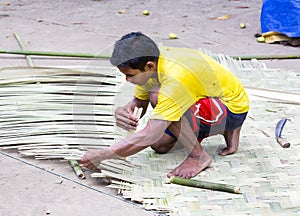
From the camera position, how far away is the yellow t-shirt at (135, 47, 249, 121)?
7.30 ft

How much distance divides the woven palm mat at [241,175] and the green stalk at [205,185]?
2 cm

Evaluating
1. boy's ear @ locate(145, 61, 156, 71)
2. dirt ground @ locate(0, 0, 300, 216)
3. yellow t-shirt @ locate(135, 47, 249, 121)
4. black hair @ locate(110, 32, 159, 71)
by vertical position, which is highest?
black hair @ locate(110, 32, 159, 71)

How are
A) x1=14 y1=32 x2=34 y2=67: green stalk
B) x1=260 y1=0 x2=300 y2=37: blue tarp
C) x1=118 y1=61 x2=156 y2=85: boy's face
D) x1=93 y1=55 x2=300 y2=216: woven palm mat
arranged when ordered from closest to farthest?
1. x1=93 y1=55 x2=300 y2=216: woven palm mat
2. x1=118 y1=61 x2=156 y2=85: boy's face
3. x1=14 y1=32 x2=34 y2=67: green stalk
4. x1=260 y1=0 x2=300 y2=37: blue tarp

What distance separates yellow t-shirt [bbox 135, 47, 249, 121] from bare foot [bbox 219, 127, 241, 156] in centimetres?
11

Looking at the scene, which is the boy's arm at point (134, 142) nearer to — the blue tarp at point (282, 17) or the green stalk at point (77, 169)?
the green stalk at point (77, 169)

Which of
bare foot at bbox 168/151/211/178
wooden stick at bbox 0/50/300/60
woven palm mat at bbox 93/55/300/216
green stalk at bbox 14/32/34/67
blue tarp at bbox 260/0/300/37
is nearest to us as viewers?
woven palm mat at bbox 93/55/300/216

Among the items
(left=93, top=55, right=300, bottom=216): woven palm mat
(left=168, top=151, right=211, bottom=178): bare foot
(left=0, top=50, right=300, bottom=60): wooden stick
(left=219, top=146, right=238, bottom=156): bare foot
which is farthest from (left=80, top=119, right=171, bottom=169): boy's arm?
(left=0, top=50, right=300, bottom=60): wooden stick

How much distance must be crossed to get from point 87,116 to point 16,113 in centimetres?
33

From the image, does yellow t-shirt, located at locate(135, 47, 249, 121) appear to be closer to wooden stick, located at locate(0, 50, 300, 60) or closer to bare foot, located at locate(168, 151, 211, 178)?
bare foot, located at locate(168, 151, 211, 178)

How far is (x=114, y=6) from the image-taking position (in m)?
5.92

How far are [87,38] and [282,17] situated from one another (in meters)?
1.44

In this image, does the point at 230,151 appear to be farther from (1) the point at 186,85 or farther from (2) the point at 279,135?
(1) the point at 186,85

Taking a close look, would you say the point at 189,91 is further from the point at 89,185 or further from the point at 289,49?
the point at 289,49

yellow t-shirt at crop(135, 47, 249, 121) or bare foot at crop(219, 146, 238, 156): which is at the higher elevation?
yellow t-shirt at crop(135, 47, 249, 121)
